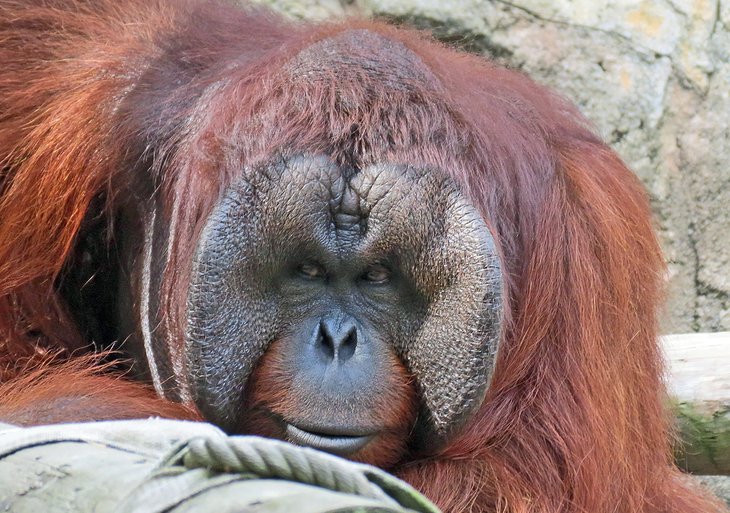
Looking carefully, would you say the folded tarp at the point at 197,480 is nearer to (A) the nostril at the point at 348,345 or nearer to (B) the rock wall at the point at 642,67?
(A) the nostril at the point at 348,345

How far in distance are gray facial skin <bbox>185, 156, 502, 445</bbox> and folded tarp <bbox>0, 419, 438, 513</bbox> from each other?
1.03 meters

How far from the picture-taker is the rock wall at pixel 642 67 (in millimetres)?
5031

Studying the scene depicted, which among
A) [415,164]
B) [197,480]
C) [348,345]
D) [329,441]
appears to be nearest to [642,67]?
[415,164]

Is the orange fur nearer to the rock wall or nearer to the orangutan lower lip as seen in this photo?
the orangutan lower lip

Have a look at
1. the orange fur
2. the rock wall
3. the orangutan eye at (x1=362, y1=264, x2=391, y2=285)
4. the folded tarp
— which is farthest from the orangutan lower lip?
the rock wall

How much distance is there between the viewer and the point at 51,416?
2438mm

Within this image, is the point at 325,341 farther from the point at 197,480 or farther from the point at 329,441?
the point at 197,480

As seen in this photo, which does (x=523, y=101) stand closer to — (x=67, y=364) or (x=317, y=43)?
(x=317, y=43)

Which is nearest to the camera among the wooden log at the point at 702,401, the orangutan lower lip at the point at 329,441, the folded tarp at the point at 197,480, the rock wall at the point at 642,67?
the folded tarp at the point at 197,480

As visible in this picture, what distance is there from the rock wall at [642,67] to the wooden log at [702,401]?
1.68 meters

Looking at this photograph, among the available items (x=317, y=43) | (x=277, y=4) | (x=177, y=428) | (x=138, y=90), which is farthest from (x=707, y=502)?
(x=277, y=4)

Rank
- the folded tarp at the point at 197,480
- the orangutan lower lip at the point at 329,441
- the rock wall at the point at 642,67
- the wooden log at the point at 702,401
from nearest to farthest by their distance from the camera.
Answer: the folded tarp at the point at 197,480 → the orangutan lower lip at the point at 329,441 → the wooden log at the point at 702,401 → the rock wall at the point at 642,67

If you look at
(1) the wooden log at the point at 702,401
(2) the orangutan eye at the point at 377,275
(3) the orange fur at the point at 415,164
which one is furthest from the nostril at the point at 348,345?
(1) the wooden log at the point at 702,401

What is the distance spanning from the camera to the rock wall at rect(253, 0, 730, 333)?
198 inches
